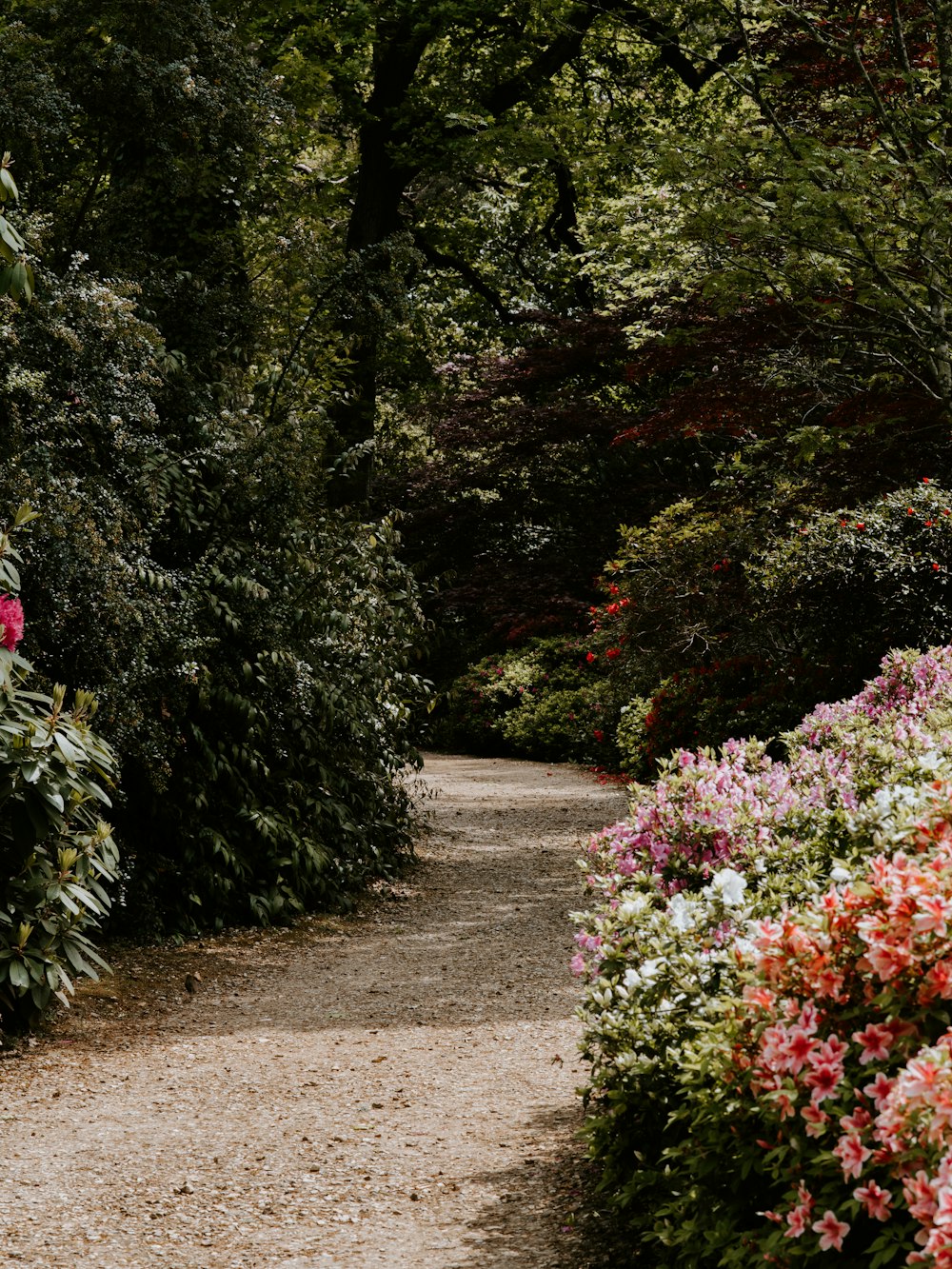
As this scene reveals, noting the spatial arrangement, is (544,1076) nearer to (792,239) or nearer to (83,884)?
(83,884)

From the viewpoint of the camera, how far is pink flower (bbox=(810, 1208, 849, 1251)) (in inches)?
74.4

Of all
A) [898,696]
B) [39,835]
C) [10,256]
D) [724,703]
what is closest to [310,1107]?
[39,835]

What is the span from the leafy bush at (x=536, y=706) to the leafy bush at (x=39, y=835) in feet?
32.8

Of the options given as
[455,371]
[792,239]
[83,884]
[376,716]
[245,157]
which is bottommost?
[83,884]

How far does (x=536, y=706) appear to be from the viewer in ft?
54.6

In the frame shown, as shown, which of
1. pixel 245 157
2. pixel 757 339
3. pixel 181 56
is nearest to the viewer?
pixel 181 56

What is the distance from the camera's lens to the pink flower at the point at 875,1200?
6.00 ft

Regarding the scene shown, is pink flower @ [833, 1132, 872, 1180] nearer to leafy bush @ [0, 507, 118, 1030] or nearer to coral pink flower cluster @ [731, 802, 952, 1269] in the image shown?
coral pink flower cluster @ [731, 802, 952, 1269]

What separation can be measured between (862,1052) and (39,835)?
10.3 ft

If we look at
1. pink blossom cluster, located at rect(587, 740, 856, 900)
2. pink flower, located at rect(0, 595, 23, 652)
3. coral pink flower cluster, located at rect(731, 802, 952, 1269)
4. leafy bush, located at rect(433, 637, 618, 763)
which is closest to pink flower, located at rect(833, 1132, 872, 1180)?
coral pink flower cluster, located at rect(731, 802, 952, 1269)

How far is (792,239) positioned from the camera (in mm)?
6496

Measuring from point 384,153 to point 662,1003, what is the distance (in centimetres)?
1083

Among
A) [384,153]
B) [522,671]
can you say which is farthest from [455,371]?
[384,153]

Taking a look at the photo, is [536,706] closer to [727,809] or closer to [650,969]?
[727,809]
